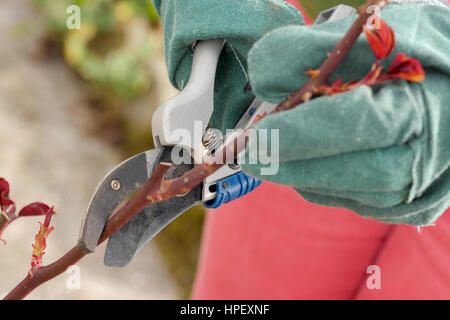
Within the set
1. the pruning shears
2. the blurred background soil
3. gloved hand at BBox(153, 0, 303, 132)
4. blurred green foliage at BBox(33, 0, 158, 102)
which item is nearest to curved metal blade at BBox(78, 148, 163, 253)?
the pruning shears

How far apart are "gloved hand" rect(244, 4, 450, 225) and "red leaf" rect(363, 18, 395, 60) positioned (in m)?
0.02

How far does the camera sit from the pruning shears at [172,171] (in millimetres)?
365

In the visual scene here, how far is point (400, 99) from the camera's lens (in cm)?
30

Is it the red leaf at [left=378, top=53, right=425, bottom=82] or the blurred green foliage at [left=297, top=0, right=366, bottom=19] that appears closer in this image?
the red leaf at [left=378, top=53, right=425, bottom=82]

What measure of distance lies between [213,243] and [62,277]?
54cm

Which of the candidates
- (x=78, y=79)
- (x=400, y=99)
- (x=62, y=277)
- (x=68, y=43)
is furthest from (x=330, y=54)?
(x=78, y=79)

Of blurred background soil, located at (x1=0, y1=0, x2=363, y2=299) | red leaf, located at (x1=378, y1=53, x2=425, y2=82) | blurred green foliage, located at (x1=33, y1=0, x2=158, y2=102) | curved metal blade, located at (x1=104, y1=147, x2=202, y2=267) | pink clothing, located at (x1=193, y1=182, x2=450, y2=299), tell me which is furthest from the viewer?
blurred green foliage, located at (x1=33, y1=0, x2=158, y2=102)

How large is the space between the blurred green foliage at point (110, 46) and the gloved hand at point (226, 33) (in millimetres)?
1234

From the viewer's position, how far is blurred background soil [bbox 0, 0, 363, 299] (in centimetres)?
146

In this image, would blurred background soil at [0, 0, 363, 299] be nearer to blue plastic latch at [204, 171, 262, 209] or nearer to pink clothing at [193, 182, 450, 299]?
pink clothing at [193, 182, 450, 299]

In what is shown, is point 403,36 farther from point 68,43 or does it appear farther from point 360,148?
point 68,43

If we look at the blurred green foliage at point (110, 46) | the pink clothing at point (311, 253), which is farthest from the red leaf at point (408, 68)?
the blurred green foliage at point (110, 46)

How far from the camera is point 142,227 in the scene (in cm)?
40

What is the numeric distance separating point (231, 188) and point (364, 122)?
6.2 inches
